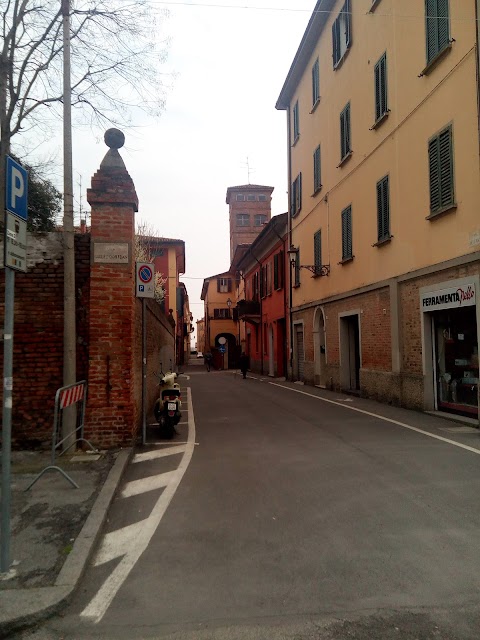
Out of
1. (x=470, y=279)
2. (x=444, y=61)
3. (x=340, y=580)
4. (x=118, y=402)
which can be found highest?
(x=444, y=61)

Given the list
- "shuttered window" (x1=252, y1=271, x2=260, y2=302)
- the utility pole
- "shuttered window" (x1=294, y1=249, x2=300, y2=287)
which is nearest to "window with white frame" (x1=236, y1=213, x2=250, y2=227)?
"shuttered window" (x1=252, y1=271, x2=260, y2=302)

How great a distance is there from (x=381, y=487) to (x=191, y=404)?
30.6 feet

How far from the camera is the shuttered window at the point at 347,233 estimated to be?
16672 millimetres

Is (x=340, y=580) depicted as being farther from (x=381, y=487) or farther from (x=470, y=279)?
(x=470, y=279)

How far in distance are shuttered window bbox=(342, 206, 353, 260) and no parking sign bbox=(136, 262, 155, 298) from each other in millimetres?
9428

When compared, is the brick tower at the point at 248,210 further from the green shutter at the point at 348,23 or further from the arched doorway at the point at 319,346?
the green shutter at the point at 348,23

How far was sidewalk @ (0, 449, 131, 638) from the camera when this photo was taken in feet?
11.0

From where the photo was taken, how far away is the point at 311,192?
21281 millimetres

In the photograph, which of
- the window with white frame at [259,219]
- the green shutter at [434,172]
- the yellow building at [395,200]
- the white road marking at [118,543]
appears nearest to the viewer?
the white road marking at [118,543]

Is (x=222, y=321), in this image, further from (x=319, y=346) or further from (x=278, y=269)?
(x=319, y=346)

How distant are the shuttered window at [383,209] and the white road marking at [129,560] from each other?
32.0ft

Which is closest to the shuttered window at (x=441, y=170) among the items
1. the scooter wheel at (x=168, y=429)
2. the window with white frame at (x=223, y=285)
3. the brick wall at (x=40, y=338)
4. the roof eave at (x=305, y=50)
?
the scooter wheel at (x=168, y=429)

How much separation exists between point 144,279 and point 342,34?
534 inches

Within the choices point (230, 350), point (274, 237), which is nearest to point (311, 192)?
point (274, 237)
